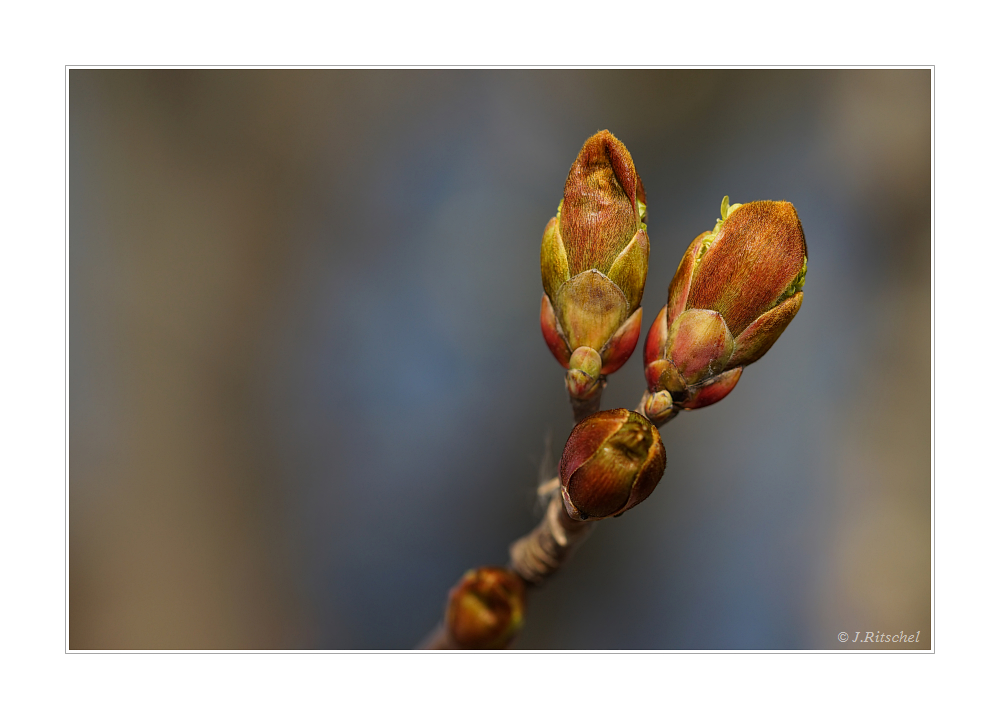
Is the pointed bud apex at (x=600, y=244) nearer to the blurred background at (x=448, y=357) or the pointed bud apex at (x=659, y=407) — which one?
the pointed bud apex at (x=659, y=407)

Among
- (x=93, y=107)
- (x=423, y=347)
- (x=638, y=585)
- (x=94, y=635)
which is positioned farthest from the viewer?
(x=423, y=347)

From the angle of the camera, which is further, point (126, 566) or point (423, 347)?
point (423, 347)

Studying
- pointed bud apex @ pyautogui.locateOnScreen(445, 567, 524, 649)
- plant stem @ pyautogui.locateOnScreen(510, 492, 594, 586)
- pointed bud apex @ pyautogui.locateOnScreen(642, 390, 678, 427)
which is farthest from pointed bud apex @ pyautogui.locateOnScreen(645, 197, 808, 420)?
pointed bud apex @ pyautogui.locateOnScreen(445, 567, 524, 649)

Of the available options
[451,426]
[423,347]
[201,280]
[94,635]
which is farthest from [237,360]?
[94,635]

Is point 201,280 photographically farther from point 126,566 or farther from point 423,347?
point 126,566

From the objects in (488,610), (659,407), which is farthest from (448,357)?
(659,407)

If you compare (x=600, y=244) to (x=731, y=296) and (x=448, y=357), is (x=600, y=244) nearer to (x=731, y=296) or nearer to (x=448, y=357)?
(x=731, y=296)

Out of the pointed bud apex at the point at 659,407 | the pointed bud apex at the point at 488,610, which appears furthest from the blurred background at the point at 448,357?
the pointed bud apex at the point at 659,407

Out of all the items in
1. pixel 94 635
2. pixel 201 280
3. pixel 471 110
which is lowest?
pixel 94 635
